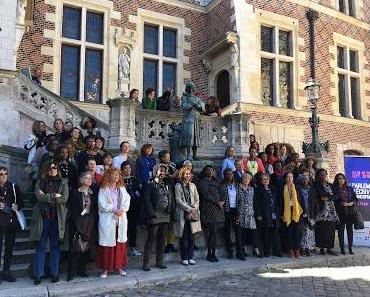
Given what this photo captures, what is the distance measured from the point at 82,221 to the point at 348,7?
52.6 feet

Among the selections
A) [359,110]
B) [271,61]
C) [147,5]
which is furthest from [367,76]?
[147,5]

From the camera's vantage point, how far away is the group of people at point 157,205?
17.9 feet

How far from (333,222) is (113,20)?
9484mm

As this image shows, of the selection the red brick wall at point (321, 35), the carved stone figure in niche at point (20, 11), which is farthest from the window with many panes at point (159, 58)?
the carved stone figure in niche at point (20, 11)

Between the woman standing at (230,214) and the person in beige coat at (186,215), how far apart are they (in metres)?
0.69

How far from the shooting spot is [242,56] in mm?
13859

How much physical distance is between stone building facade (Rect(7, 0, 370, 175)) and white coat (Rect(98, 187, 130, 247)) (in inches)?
283

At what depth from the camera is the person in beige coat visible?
6.54 meters

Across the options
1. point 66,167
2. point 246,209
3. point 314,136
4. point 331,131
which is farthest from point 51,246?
→ point 331,131

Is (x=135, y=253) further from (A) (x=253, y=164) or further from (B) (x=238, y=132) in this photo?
(B) (x=238, y=132)

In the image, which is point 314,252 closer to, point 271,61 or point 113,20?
point 271,61

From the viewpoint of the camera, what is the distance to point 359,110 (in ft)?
55.0

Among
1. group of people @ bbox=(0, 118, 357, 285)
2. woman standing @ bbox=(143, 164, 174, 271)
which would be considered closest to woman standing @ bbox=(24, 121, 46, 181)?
group of people @ bbox=(0, 118, 357, 285)

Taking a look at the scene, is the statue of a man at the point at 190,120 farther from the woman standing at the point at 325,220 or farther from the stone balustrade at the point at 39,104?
the woman standing at the point at 325,220
